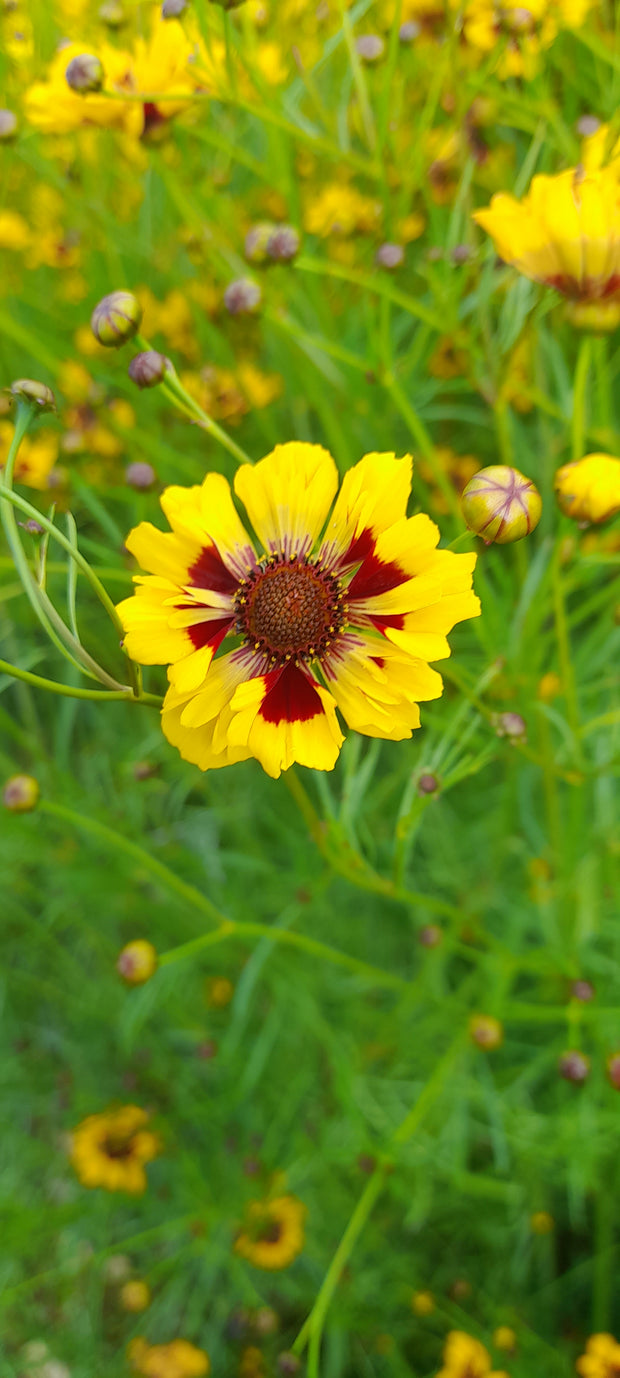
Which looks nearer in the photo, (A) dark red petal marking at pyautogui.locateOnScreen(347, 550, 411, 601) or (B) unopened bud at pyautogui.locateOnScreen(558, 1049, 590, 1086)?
(A) dark red petal marking at pyautogui.locateOnScreen(347, 550, 411, 601)

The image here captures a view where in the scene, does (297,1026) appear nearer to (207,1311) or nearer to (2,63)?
(207,1311)

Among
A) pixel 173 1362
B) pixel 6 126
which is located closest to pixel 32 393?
pixel 6 126

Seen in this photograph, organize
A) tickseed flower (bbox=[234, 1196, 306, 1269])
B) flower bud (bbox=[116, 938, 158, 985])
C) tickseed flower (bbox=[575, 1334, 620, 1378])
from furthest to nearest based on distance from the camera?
tickseed flower (bbox=[234, 1196, 306, 1269]), tickseed flower (bbox=[575, 1334, 620, 1378]), flower bud (bbox=[116, 938, 158, 985])

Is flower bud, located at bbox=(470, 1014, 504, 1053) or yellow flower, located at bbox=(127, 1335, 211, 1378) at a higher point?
flower bud, located at bbox=(470, 1014, 504, 1053)

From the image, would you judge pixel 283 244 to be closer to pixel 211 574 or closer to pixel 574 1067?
pixel 211 574

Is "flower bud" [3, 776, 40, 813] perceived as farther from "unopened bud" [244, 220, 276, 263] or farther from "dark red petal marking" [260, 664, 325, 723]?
"unopened bud" [244, 220, 276, 263]

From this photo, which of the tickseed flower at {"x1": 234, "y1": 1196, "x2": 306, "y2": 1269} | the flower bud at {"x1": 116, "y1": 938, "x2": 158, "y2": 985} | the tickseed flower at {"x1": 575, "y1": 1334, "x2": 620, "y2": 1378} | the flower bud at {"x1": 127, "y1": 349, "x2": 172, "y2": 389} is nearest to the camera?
the flower bud at {"x1": 127, "y1": 349, "x2": 172, "y2": 389}

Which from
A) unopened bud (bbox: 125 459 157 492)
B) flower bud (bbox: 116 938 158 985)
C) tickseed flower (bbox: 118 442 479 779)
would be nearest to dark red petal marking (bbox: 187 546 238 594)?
tickseed flower (bbox: 118 442 479 779)
